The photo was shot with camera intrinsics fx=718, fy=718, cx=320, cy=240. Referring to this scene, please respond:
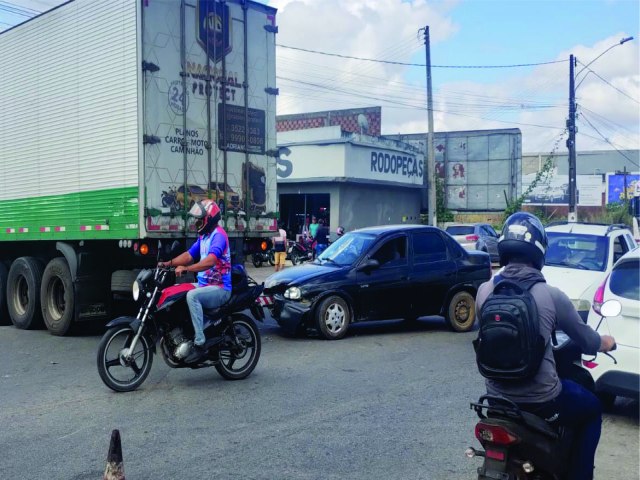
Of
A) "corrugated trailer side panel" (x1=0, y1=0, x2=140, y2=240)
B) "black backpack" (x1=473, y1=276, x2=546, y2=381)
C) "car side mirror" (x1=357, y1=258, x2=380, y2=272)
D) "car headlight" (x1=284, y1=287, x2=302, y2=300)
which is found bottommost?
"car headlight" (x1=284, y1=287, x2=302, y2=300)

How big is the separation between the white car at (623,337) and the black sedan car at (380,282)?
15.5ft

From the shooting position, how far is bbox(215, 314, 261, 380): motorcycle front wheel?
7.82 metres

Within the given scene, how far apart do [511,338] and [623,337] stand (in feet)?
10.4

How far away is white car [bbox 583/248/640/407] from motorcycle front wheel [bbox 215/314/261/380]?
11.7 ft

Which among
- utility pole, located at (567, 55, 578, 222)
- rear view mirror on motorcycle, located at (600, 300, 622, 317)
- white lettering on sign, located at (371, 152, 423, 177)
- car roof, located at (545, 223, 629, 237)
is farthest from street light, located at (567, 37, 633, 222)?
rear view mirror on motorcycle, located at (600, 300, 622, 317)

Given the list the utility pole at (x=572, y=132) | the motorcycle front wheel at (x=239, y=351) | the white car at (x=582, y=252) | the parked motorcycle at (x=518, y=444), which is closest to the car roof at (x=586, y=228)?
the white car at (x=582, y=252)

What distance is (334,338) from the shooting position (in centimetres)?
1051

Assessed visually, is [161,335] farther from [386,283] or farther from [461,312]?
[461,312]

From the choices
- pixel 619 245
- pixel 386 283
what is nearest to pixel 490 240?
pixel 619 245

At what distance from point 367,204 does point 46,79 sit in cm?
2118

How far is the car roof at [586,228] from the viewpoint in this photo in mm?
11289

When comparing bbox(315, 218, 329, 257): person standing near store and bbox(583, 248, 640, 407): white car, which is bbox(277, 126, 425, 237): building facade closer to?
bbox(315, 218, 329, 257): person standing near store

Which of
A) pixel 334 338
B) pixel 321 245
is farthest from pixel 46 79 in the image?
pixel 321 245

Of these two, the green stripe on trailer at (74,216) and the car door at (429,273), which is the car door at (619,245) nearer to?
the car door at (429,273)
